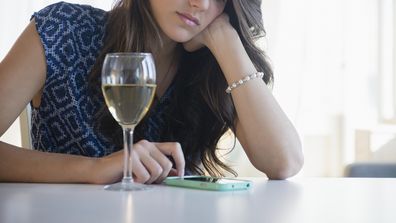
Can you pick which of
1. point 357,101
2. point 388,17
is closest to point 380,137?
point 357,101

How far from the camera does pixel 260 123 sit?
1.48 meters

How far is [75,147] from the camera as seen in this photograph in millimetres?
1523

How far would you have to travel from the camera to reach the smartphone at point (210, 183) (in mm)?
1025

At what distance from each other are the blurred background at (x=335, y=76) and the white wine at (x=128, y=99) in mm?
2249

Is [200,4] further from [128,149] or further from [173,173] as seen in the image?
[128,149]

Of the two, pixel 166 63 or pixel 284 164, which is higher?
pixel 166 63

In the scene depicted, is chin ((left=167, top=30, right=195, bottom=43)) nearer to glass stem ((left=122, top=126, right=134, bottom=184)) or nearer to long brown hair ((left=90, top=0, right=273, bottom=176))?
long brown hair ((left=90, top=0, right=273, bottom=176))

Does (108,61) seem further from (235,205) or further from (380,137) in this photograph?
(380,137)

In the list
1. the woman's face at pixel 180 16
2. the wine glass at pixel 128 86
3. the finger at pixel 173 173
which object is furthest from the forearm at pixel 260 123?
the wine glass at pixel 128 86

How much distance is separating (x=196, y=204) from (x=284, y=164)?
1.98 feet

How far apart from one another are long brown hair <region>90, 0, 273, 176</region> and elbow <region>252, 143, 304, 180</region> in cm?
20

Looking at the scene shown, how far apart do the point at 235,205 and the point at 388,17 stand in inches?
109

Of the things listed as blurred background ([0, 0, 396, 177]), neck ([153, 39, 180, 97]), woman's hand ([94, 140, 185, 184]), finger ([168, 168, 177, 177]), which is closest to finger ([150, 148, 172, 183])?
woman's hand ([94, 140, 185, 184])

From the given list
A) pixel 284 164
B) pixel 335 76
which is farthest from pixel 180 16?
pixel 335 76
